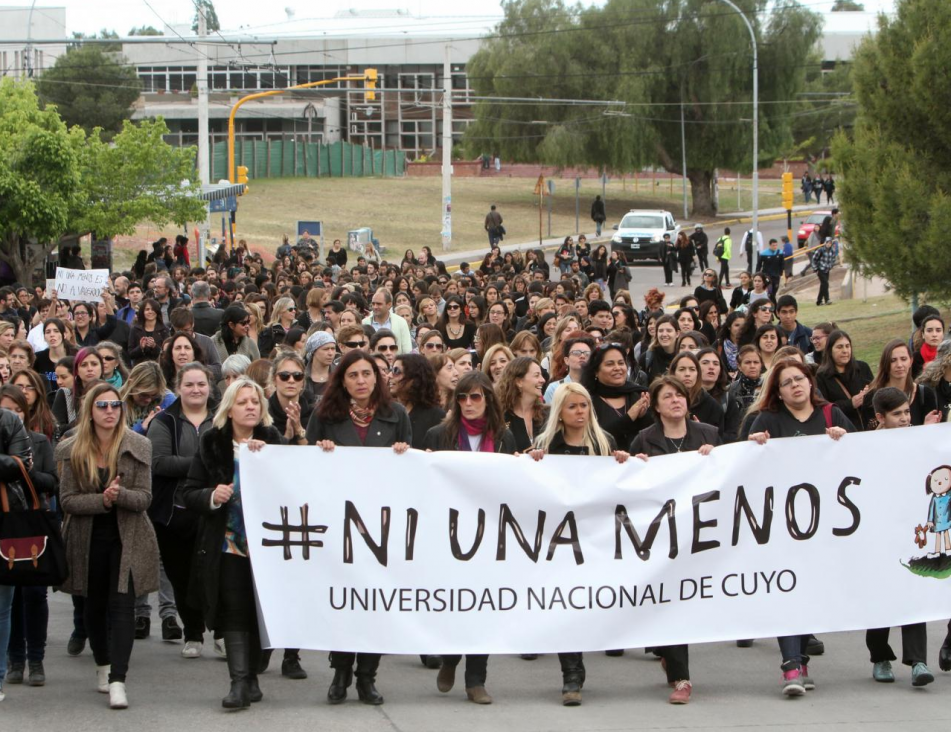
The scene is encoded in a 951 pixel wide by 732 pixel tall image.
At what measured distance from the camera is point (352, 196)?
72812mm

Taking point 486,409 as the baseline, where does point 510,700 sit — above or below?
below

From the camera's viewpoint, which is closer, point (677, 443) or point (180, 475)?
point (677, 443)

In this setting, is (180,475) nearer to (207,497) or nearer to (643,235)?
(207,497)

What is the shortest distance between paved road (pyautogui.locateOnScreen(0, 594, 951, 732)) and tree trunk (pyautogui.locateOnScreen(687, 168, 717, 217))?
201ft

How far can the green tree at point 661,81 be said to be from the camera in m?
66.1

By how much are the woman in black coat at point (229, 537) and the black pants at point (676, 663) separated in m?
2.04

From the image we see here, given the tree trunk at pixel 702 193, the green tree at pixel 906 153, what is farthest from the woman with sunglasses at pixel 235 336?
the tree trunk at pixel 702 193

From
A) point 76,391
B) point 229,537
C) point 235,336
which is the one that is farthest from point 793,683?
point 235,336

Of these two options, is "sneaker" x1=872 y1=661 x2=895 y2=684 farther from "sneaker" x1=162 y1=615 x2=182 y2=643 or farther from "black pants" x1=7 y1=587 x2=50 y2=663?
"black pants" x1=7 y1=587 x2=50 y2=663

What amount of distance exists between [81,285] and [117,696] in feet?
35.3

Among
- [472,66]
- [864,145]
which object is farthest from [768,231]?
[864,145]

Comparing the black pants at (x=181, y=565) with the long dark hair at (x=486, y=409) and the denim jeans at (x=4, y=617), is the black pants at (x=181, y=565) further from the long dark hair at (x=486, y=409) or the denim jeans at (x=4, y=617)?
the long dark hair at (x=486, y=409)

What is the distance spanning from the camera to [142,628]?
8828mm

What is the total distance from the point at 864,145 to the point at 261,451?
16.9 m
